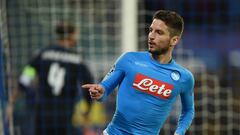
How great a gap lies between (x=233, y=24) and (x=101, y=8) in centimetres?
194

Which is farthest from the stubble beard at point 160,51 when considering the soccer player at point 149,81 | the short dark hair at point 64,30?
the short dark hair at point 64,30

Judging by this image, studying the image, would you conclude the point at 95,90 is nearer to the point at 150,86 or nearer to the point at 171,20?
the point at 150,86

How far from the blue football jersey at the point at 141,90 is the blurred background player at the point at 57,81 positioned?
12.2 feet

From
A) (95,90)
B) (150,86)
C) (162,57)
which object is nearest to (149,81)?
(150,86)

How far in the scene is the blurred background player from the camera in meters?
9.28

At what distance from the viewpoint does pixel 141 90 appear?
5.40m

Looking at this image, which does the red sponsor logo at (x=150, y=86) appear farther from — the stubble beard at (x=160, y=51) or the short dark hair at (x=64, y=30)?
the short dark hair at (x=64, y=30)

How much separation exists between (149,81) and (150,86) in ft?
0.12

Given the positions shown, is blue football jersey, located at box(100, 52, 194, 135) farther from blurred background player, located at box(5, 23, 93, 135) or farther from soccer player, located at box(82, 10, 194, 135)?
blurred background player, located at box(5, 23, 93, 135)

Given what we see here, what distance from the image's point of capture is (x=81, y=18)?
993 cm

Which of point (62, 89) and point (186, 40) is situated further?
point (186, 40)

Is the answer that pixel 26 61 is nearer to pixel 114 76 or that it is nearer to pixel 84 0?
pixel 84 0

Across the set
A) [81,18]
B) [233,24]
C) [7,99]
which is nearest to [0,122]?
[7,99]

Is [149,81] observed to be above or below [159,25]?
below
